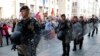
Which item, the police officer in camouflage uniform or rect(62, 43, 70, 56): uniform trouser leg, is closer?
the police officer in camouflage uniform

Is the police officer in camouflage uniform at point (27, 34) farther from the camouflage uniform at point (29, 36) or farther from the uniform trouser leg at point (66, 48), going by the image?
the uniform trouser leg at point (66, 48)

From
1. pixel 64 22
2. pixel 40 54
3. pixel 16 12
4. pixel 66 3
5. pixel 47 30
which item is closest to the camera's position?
pixel 64 22

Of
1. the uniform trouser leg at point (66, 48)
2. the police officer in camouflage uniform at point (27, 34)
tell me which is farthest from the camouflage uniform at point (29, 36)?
the uniform trouser leg at point (66, 48)

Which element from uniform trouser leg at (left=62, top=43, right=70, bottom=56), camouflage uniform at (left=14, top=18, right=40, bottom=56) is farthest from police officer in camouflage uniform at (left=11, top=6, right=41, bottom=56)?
uniform trouser leg at (left=62, top=43, right=70, bottom=56)

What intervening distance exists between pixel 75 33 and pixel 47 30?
7376mm

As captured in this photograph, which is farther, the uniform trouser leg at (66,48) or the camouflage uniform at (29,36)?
the uniform trouser leg at (66,48)

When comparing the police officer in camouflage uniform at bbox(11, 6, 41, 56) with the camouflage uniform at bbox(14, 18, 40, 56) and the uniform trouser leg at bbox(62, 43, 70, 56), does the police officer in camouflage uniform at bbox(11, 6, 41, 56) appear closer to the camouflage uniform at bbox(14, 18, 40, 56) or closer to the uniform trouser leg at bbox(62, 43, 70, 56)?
the camouflage uniform at bbox(14, 18, 40, 56)

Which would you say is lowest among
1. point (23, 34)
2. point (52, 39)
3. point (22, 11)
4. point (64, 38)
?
point (52, 39)

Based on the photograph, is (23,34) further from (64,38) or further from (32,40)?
(64,38)

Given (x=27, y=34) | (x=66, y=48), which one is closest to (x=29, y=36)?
(x=27, y=34)

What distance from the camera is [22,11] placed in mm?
7148

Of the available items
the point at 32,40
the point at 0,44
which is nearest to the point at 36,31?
the point at 32,40

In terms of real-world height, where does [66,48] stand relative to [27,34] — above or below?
below

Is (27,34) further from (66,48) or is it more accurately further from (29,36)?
(66,48)
